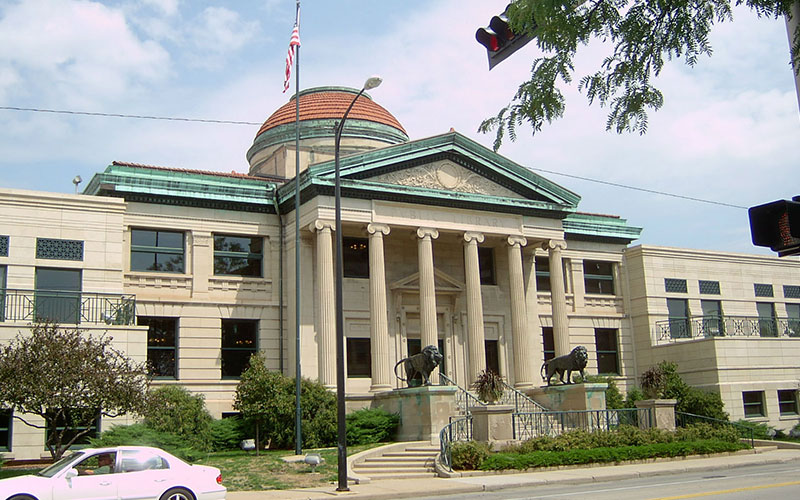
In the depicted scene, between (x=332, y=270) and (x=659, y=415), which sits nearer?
(x=659, y=415)

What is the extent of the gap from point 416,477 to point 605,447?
6.97m

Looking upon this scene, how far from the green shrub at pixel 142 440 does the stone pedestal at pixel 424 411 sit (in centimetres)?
838

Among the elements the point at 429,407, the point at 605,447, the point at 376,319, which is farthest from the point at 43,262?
the point at 605,447

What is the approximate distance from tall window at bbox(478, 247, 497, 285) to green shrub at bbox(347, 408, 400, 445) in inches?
454

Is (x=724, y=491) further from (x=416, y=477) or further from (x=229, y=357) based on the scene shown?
(x=229, y=357)

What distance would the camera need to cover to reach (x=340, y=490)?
66.2 ft

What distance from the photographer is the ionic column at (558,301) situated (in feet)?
126

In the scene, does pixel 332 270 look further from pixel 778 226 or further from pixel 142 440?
pixel 778 226

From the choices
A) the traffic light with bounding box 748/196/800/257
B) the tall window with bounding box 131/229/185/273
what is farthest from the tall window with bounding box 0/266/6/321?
the traffic light with bounding box 748/196/800/257

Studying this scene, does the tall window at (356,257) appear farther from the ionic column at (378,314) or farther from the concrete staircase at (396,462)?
the concrete staircase at (396,462)

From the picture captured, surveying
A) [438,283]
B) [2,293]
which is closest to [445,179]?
[438,283]

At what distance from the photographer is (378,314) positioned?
3412 centimetres

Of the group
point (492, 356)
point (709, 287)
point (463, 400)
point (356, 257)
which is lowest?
point (463, 400)

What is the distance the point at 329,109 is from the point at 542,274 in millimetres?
14117
